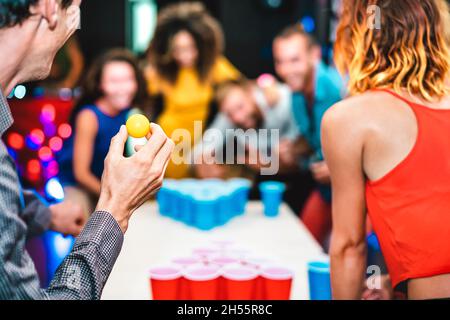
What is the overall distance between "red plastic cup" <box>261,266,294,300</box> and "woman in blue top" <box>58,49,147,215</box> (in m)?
1.38

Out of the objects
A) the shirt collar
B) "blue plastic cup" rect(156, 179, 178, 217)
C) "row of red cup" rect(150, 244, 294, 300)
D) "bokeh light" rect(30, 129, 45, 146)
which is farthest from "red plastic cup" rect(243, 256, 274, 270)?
"bokeh light" rect(30, 129, 45, 146)

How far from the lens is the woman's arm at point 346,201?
1.07m

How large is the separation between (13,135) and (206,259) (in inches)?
155

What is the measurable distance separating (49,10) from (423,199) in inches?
29.4

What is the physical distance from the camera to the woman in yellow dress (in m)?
3.41

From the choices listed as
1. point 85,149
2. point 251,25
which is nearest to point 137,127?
point 85,149

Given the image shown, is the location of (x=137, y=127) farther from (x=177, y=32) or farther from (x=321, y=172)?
(x=177, y=32)

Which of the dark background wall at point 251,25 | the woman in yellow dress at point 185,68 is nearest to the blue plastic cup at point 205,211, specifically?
the woman in yellow dress at point 185,68

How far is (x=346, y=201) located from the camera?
112 centimetres

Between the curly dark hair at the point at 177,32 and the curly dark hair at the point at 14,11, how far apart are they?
2.67 m

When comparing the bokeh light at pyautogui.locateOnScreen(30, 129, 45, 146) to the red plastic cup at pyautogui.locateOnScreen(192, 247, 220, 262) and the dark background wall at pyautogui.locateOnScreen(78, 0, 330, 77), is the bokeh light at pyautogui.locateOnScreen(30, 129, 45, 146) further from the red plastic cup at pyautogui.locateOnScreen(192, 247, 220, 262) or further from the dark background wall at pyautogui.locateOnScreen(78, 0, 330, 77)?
the red plastic cup at pyautogui.locateOnScreen(192, 247, 220, 262)

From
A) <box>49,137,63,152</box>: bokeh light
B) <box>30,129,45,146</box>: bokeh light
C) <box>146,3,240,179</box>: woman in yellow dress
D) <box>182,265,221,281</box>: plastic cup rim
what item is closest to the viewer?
<box>182,265,221,281</box>: plastic cup rim

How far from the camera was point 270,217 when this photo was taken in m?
2.17
